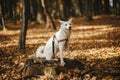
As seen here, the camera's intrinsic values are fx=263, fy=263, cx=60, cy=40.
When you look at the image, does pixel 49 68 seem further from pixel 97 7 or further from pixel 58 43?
pixel 97 7

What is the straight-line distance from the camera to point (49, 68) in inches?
340

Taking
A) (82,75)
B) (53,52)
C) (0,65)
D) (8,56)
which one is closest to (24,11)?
(8,56)

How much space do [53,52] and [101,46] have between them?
5731 mm

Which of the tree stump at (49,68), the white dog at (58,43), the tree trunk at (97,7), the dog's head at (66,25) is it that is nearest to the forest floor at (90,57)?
the tree stump at (49,68)

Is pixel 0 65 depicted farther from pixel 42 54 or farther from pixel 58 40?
pixel 58 40

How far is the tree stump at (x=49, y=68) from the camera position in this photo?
8609 mm

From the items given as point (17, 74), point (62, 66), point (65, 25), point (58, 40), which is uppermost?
point (65, 25)

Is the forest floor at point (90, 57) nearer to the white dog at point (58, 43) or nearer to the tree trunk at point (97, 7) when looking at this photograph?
the white dog at point (58, 43)

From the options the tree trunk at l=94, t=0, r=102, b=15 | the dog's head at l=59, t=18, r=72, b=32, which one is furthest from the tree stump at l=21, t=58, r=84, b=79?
the tree trunk at l=94, t=0, r=102, b=15

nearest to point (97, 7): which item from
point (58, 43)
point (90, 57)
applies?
point (90, 57)

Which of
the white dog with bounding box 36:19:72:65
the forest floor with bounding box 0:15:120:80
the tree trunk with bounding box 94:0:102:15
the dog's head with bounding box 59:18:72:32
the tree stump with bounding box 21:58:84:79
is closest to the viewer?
the dog's head with bounding box 59:18:72:32

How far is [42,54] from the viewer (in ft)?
30.5

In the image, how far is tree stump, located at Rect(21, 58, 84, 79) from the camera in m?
8.61

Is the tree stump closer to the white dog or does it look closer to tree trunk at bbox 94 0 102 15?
the white dog
